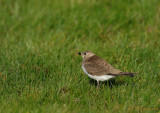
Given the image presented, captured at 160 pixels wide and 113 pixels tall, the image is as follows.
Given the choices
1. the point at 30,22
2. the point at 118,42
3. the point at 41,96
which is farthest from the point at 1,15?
the point at 41,96

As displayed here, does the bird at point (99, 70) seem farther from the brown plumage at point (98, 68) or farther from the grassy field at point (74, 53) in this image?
the grassy field at point (74, 53)

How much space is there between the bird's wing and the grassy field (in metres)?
0.27

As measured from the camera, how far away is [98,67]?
6551 mm

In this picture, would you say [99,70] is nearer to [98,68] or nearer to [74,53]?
[98,68]

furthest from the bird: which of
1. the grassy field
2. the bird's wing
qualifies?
the grassy field

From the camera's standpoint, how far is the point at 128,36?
31.0 feet

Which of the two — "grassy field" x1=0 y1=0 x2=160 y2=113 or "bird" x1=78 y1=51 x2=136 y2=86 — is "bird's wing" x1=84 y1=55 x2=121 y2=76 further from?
"grassy field" x1=0 y1=0 x2=160 y2=113

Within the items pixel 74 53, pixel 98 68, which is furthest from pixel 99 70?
pixel 74 53

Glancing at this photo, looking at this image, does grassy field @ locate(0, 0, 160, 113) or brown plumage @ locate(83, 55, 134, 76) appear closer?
grassy field @ locate(0, 0, 160, 113)

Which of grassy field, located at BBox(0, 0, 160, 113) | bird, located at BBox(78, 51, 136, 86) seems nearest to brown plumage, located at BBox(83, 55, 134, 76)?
bird, located at BBox(78, 51, 136, 86)

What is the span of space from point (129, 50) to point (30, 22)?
141 inches

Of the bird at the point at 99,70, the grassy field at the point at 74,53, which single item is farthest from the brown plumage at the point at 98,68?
the grassy field at the point at 74,53

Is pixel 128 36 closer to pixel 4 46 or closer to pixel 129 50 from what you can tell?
pixel 129 50

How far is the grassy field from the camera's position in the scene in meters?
5.73
